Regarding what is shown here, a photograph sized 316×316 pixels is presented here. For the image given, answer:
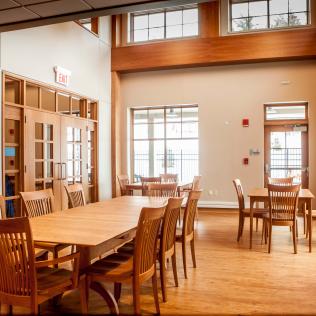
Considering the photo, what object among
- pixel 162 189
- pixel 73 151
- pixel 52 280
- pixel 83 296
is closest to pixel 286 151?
pixel 162 189

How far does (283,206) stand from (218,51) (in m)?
4.44

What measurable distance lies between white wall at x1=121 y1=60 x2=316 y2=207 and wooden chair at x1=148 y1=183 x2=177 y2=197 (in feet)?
11.9

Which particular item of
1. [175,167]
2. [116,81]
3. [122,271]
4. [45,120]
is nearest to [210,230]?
[175,167]

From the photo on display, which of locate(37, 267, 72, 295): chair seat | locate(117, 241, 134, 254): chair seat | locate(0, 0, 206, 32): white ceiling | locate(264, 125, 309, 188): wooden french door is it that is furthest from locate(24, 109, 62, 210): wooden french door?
locate(264, 125, 309, 188): wooden french door

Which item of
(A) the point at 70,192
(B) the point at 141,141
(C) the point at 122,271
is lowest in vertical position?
(C) the point at 122,271

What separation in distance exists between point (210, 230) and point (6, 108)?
3.93 m

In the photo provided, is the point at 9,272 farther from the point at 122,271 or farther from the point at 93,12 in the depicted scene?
the point at 93,12

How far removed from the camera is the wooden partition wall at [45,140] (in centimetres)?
552

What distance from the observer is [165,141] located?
8.99 m

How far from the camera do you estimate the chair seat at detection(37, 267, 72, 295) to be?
227cm

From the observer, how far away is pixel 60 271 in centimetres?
259

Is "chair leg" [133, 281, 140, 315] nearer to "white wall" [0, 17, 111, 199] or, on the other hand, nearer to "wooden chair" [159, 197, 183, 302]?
"wooden chair" [159, 197, 183, 302]

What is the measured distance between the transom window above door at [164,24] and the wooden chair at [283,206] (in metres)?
5.05

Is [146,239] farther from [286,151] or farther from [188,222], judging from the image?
[286,151]
